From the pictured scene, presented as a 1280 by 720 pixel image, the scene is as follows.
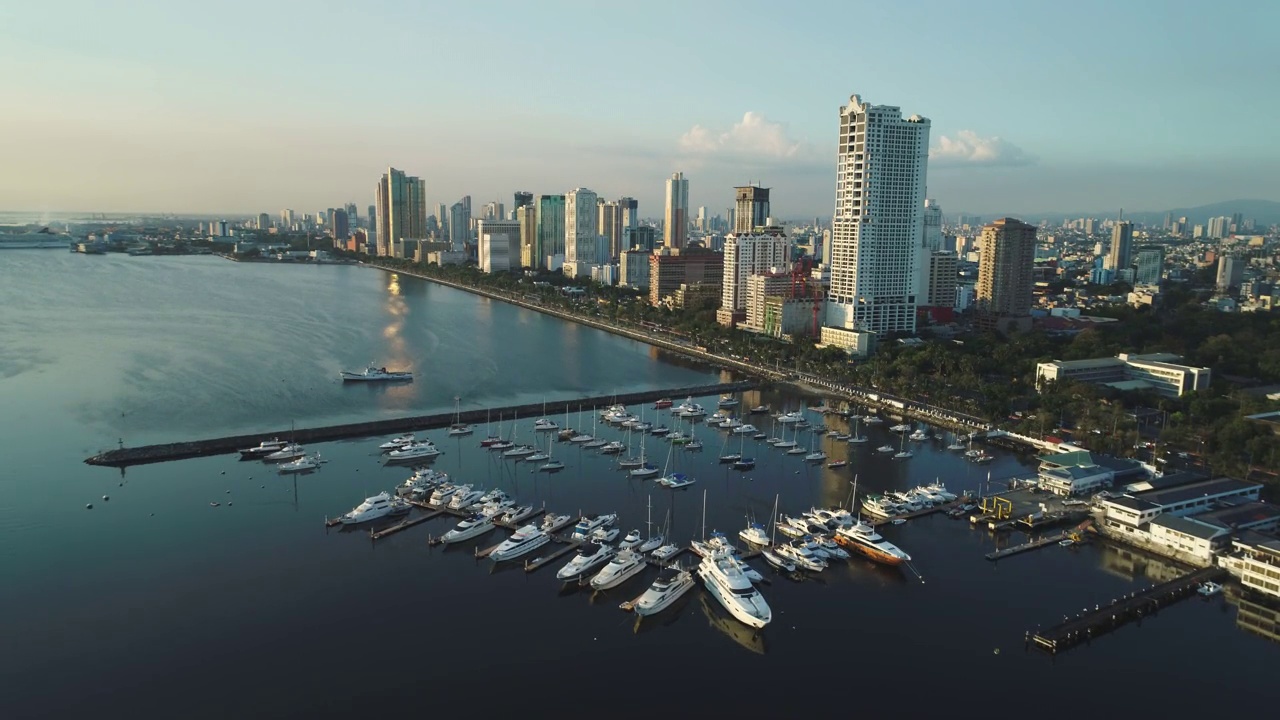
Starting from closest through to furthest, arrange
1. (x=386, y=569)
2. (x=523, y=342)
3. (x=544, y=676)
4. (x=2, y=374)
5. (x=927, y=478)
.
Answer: (x=544, y=676) < (x=386, y=569) < (x=927, y=478) < (x=2, y=374) < (x=523, y=342)

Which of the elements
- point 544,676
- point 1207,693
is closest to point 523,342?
point 544,676

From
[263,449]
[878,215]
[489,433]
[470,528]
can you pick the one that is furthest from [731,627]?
[878,215]

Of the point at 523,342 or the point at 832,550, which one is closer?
the point at 832,550

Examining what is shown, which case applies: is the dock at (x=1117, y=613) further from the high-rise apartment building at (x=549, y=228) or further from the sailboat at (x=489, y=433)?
the high-rise apartment building at (x=549, y=228)

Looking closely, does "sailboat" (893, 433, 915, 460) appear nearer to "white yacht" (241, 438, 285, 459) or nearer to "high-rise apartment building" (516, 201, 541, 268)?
"white yacht" (241, 438, 285, 459)

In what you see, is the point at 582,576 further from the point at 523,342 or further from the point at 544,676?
the point at 523,342

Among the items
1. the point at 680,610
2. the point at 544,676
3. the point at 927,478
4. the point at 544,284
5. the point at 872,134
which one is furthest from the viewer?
the point at 544,284
